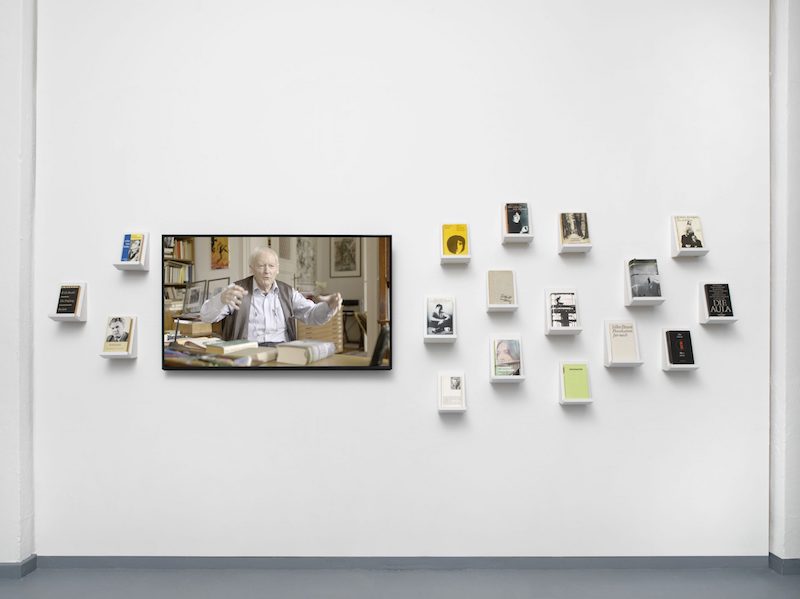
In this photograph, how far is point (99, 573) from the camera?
266 cm

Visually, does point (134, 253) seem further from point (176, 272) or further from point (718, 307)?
point (718, 307)

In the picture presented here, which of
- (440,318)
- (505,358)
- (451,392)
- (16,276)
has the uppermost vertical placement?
(16,276)

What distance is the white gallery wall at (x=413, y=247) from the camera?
2.71 m

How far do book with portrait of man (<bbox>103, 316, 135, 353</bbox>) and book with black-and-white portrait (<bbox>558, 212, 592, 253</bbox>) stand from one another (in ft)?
7.66

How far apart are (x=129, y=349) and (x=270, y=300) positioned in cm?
79

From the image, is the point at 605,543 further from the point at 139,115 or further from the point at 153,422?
the point at 139,115

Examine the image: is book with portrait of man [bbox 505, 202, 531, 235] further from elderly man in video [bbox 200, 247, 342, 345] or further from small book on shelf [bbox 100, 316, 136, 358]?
small book on shelf [bbox 100, 316, 136, 358]

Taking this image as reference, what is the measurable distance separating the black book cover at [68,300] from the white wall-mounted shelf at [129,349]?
0.78 feet

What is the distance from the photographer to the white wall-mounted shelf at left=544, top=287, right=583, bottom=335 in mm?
2658

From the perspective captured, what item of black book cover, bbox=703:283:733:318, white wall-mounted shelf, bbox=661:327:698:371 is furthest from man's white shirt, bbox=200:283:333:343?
black book cover, bbox=703:283:733:318

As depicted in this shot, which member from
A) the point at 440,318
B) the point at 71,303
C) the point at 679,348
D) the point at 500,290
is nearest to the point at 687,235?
the point at 679,348

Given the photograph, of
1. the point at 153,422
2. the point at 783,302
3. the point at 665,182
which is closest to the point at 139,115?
the point at 153,422

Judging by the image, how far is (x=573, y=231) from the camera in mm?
2684

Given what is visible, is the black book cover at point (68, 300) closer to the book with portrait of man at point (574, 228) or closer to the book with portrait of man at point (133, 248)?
the book with portrait of man at point (133, 248)
